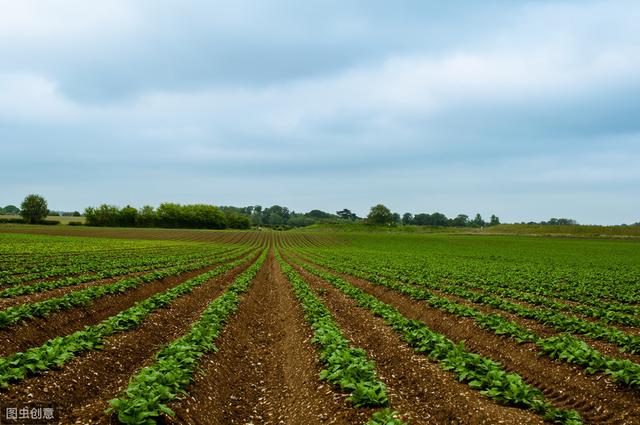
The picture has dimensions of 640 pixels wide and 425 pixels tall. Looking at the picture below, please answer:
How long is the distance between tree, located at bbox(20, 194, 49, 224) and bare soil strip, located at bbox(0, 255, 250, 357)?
163193 millimetres

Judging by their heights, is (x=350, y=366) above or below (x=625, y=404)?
above

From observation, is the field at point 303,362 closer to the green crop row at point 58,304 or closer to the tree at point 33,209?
the green crop row at point 58,304

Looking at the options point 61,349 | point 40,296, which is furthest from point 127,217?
point 61,349

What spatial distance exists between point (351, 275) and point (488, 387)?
23.0 m

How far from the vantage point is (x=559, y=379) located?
984 cm

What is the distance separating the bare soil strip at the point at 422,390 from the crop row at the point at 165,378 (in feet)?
15.0

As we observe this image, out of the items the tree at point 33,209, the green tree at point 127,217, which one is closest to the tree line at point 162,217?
the green tree at point 127,217

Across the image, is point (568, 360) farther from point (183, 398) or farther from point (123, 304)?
point (123, 304)

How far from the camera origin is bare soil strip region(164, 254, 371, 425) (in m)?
7.74

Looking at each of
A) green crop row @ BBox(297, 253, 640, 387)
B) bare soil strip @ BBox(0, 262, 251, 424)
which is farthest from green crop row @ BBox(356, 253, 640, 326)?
bare soil strip @ BBox(0, 262, 251, 424)

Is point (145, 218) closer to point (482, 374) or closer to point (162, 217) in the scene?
point (162, 217)

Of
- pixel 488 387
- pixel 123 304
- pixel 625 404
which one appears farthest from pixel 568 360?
pixel 123 304

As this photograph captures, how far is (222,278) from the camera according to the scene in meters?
27.5

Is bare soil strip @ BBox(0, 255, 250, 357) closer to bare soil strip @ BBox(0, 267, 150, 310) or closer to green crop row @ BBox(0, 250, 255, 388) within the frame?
green crop row @ BBox(0, 250, 255, 388)
